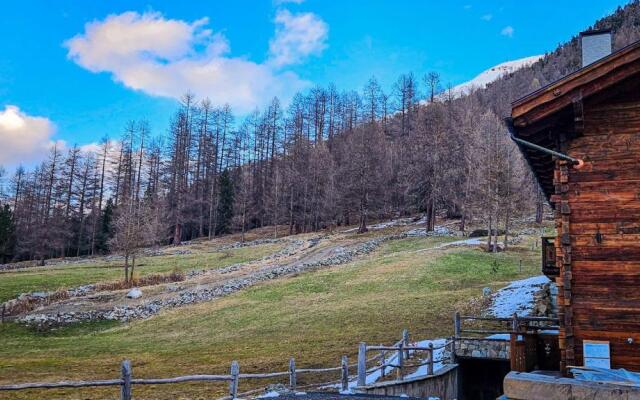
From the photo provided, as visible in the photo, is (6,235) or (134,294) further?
(6,235)

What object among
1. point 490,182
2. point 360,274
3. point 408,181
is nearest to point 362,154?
point 408,181

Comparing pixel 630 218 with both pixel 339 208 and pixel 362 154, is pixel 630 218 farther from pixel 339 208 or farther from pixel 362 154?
pixel 339 208

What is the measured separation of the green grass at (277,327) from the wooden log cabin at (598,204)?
34.3 ft

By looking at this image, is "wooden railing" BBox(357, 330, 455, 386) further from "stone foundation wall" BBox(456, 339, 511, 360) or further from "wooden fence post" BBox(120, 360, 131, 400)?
"wooden fence post" BBox(120, 360, 131, 400)

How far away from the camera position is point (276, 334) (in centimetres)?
2575

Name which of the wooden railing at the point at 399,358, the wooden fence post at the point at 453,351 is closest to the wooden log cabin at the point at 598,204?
the wooden railing at the point at 399,358

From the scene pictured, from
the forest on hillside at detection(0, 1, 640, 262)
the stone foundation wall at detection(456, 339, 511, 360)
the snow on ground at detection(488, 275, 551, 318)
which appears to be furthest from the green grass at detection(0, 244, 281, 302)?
the stone foundation wall at detection(456, 339, 511, 360)

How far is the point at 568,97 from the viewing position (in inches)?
411

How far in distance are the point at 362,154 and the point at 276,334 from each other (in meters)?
39.4

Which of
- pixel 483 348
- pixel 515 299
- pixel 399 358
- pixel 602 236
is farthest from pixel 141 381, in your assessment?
pixel 515 299

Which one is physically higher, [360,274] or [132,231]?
[132,231]

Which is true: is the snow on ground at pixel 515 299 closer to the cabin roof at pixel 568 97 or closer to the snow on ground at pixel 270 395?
the snow on ground at pixel 270 395

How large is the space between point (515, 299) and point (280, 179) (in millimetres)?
58405

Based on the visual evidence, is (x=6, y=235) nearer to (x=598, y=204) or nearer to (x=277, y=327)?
(x=277, y=327)
